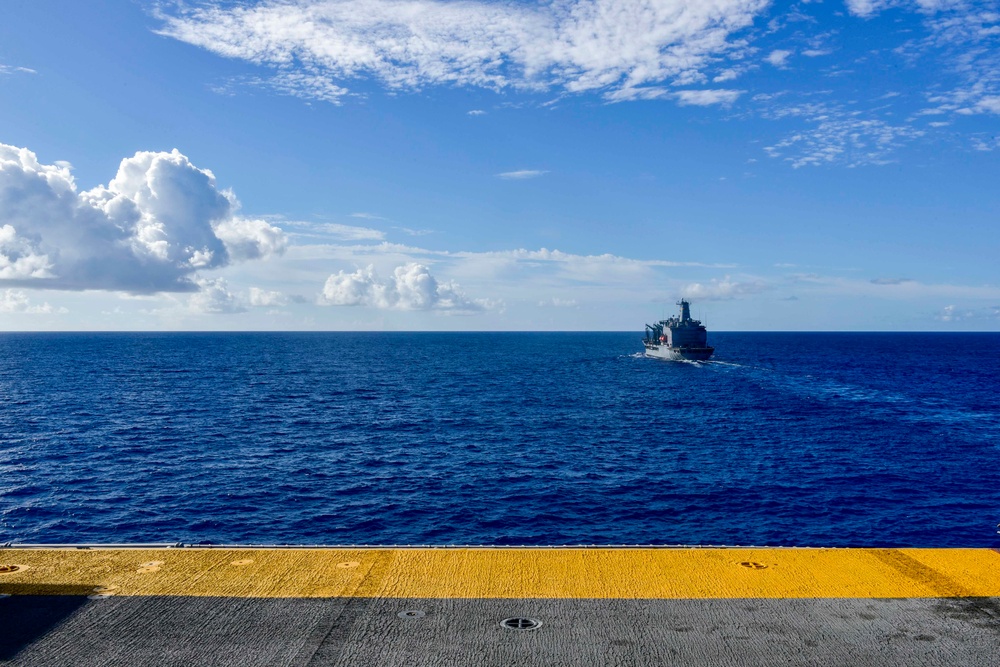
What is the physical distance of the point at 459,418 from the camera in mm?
73125

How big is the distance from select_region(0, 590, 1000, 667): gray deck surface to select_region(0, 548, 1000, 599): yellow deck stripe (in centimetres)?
55

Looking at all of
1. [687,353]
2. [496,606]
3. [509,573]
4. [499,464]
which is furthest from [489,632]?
[687,353]

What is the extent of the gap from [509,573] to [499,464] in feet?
109

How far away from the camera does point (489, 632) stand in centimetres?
1512

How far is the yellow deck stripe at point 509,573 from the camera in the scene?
17.3m

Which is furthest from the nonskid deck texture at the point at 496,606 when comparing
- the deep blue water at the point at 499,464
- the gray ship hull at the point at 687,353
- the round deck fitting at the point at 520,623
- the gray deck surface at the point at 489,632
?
the gray ship hull at the point at 687,353

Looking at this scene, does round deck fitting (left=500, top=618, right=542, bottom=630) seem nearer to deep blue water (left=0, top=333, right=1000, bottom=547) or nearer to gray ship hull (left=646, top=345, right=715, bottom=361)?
deep blue water (left=0, top=333, right=1000, bottom=547)

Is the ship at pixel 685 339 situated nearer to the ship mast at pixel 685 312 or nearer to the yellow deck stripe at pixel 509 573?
the ship mast at pixel 685 312

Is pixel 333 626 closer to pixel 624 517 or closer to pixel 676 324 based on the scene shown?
pixel 624 517

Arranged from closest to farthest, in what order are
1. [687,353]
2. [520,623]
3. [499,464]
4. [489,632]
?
[489,632] < [520,623] < [499,464] < [687,353]

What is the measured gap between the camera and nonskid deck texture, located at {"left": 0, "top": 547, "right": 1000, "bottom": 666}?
1434cm

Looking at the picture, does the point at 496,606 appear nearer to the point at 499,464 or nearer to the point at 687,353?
the point at 499,464

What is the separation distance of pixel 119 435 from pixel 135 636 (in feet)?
176

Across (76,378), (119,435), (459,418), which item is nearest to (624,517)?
(459,418)
